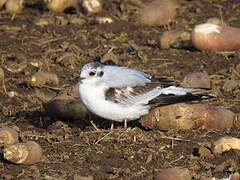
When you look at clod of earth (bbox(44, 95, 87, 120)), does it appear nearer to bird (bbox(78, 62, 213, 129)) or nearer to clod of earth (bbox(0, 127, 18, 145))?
bird (bbox(78, 62, 213, 129))

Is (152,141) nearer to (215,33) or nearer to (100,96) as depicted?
(100,96)

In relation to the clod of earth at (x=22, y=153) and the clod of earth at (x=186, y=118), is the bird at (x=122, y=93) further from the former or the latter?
the clod of earth at (x=22, y=153)

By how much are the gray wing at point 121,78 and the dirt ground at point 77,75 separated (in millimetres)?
496

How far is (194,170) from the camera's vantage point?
201 inches

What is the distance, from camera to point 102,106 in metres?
5.82

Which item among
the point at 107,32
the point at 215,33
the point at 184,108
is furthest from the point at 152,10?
the point at 184,108

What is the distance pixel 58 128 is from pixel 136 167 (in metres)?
1.34

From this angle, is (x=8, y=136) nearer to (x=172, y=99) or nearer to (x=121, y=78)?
(x=121, y=78)

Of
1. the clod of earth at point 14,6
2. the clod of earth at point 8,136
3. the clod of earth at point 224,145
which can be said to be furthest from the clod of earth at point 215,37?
the clod of earth at point 8,136

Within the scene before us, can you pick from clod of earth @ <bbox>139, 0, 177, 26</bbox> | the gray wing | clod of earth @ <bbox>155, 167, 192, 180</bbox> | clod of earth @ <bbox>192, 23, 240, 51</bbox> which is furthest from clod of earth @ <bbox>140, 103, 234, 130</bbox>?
clod of earth @ <bbox>139, 0, 177, 26</bbox>

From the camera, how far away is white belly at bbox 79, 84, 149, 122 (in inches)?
229

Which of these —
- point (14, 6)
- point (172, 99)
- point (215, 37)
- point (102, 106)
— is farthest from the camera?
point (14, 6)

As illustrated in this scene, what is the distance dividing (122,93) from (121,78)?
0.64ft

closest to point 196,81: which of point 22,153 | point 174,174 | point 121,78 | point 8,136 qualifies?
point 121,78
